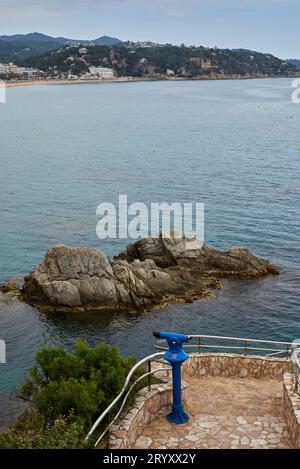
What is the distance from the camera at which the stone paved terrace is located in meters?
12.6

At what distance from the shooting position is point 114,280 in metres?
36.9

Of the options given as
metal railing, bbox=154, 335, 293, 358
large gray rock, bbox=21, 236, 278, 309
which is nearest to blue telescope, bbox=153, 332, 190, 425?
metal railing, bbox=154, 335, 293, 358

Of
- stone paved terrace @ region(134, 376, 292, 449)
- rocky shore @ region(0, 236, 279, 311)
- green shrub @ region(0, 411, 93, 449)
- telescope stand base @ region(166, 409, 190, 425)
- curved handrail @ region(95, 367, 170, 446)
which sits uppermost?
green shrub @ region(0, 411, 93, 449)

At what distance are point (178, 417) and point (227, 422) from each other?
3.66 feet

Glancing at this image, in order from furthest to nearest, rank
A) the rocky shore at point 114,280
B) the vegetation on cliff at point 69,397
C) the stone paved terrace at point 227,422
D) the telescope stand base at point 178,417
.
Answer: the rocky shore at point 114,280
the telescope stand base at point 178,417
the stone paved terrace at point 227,422
the vegetation on cliff at point 69,397

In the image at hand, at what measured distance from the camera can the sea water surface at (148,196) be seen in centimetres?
3294

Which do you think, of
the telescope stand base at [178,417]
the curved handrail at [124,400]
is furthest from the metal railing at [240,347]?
the telescope stand base at [178,417]

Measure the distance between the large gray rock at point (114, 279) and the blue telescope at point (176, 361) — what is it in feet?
73.4

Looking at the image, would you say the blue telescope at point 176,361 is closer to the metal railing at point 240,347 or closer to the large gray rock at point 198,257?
the metal railing at point 240,347

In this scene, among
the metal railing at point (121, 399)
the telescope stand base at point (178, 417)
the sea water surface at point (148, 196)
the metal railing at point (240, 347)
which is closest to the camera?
the metal railing at point (121, 399)

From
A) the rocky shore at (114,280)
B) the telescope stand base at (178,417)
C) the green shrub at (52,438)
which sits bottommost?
the rocky shore at (114,280)

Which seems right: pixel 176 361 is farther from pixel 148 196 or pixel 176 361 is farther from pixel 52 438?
pixel 148 196

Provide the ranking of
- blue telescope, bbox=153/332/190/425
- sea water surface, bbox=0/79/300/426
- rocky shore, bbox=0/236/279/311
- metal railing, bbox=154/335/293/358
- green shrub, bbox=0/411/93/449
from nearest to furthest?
green shrub, bbox=0/411/93/449 → blue telescope, bbox=153/332/190/425 → metal railing, bbox=154/335/293/358 → sea water surface, bbox=0/79/300/426 → rocky shore, bbox=0/236/279/311

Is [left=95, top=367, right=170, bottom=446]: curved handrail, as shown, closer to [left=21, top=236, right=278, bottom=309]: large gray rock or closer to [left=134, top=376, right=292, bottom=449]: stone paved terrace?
[left=134, top=376, right=292, bottom=449]: stone paved terrace
